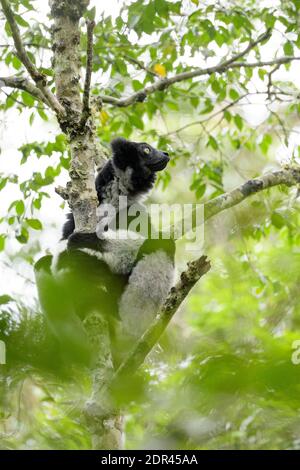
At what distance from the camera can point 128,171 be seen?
196 inches

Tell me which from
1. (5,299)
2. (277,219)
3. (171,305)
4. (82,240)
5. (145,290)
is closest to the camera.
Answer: (5,299)

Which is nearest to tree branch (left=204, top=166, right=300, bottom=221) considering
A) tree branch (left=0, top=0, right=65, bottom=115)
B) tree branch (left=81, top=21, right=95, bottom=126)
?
A: tree branch (left=81, top=21, right=95, bottom=126)

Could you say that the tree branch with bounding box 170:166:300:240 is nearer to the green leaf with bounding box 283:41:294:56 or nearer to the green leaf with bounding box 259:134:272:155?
the green leaf with bounding box 283:41:294:56

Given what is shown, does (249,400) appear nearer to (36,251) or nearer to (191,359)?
(191,359)

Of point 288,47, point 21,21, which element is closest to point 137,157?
point 21,21

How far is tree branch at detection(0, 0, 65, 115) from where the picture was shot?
3.38 meters

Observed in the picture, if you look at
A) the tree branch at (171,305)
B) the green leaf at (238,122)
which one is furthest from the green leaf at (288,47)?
the tree branch at (171,305)

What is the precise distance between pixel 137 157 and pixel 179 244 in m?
1.43

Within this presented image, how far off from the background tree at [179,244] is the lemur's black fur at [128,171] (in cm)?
31

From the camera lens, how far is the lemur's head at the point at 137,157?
4969mm

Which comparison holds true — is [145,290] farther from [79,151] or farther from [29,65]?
[29,65]

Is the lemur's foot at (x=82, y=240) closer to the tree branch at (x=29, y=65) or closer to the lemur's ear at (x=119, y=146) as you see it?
the tree branch at (x=29, y=65)

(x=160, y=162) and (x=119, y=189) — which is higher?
(x=160, y=162)

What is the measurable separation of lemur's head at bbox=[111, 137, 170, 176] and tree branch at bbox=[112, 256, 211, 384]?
255 centimetres
